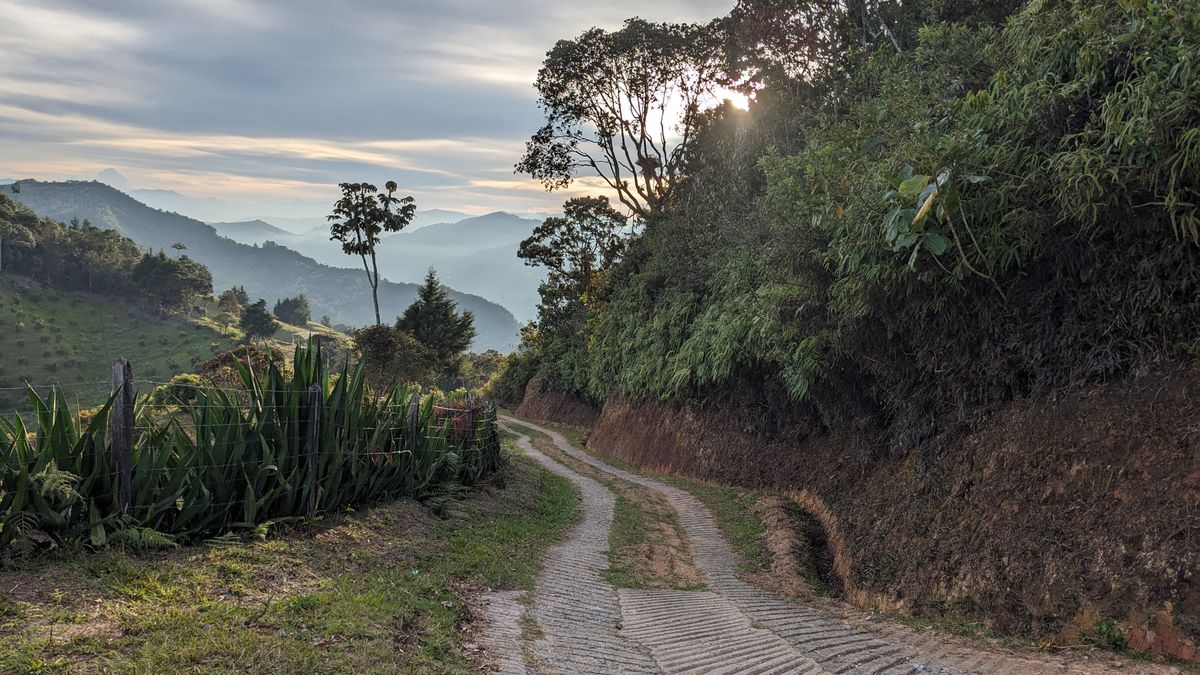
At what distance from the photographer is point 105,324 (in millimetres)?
87812

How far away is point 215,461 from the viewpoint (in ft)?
23.0

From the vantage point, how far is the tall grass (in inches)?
221

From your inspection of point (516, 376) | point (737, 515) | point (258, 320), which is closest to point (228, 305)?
point (258, 320)

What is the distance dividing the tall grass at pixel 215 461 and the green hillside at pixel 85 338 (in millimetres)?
67920

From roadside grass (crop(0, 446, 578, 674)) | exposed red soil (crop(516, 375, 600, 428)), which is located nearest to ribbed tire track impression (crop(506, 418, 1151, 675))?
roadside grass (crop(0, 446, 578, 674))

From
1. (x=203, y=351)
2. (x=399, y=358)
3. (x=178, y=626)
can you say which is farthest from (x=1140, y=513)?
(x=203, y=351)

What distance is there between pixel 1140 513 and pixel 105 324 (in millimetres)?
105783

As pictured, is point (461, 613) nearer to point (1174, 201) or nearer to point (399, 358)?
point (1174, 201)

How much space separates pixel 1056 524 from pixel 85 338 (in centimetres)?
10010

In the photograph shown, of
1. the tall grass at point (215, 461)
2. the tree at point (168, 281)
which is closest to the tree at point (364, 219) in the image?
the tall grass at point (215, 461)

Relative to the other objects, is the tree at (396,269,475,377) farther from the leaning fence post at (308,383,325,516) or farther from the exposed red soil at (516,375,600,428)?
the leaning fence post at (308,383,325,516)

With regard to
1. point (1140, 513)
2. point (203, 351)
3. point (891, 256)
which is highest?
point (891, 256)

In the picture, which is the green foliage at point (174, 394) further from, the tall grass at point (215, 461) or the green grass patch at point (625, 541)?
the green grass patch at point (625, 541)

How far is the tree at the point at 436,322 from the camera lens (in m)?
60.6
